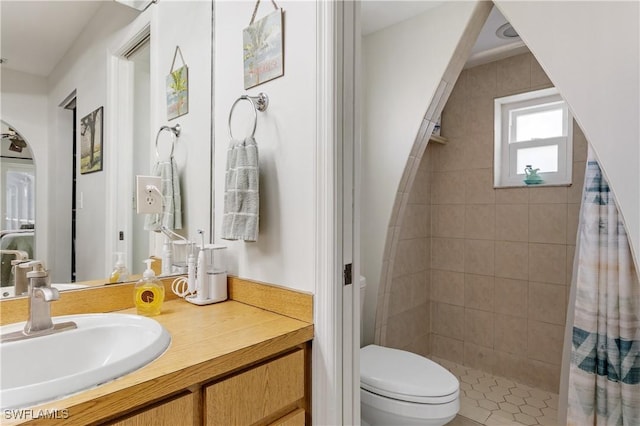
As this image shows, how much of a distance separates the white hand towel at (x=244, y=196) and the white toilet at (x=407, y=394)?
86 centimetres

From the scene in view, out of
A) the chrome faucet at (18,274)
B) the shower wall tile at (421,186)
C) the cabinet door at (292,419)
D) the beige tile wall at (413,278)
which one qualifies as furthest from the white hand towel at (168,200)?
the shower wall tile at (421,186)

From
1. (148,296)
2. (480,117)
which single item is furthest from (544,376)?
(148,296)

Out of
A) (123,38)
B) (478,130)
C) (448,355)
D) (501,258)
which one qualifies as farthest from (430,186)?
(123,38)

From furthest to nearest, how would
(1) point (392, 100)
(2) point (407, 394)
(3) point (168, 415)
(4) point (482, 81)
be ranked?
(4) point (482, 81) → (1) point (392, 100) → (2) point (407, 394) → (3) point (168, 415)

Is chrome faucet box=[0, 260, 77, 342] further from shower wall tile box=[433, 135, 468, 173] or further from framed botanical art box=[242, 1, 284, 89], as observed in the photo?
shower wall tile box=[433, 135, 468, 173]

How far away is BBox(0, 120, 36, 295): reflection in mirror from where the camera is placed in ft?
3.09

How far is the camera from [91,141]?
113 cm

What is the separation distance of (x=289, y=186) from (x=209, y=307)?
0.48 metres

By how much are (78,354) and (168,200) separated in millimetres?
586

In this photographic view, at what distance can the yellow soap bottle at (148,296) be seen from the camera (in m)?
1.06

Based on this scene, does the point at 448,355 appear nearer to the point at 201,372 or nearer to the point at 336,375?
the point at 336,375

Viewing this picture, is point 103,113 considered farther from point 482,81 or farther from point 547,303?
point 547,303

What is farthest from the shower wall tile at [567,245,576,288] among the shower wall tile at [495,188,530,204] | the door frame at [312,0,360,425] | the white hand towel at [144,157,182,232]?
the white hand towel at [144,157,182,232]

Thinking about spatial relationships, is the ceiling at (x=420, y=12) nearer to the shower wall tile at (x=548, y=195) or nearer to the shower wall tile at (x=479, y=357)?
the shower wall tile at (x=548, y=195)
